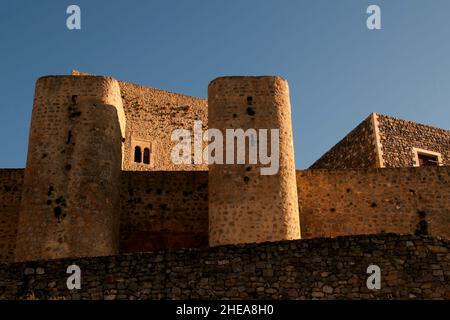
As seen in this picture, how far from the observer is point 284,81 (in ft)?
56.3

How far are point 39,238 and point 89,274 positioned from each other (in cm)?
525

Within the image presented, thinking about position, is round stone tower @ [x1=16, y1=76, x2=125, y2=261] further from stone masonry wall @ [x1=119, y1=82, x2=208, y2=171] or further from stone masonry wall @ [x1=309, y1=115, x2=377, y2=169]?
stone masonry wall @ [x1=309, y1=115, x2=377, y2=169]

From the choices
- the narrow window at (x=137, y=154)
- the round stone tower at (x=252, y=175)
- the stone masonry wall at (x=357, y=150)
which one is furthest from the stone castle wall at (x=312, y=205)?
the narrow window at (x=137, y=154)

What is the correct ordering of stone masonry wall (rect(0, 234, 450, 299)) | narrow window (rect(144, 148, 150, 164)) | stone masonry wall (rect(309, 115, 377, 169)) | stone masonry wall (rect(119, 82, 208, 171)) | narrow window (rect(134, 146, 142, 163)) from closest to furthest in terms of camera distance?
stone masonry wall (rect(0, 234, 450, 299)) < stone masonry wall (rect(309, 115, 377, 169)) < narrow window (rect(134, 146, 142, 163)) < narrow window (rect(144, 148, 150, 164)) < stone masonry wall (rect(119, 82, 208, 171))

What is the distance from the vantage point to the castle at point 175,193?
15.1 m

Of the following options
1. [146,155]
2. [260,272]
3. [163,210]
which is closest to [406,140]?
[146,155]

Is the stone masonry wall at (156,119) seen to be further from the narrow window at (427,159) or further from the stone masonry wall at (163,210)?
the narrow window at (427,159)

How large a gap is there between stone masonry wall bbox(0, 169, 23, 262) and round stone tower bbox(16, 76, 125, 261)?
1.98 metres

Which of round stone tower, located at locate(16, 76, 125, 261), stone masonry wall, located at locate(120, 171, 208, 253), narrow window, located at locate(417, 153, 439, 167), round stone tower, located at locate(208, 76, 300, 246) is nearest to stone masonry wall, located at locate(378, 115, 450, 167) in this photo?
narrow window, located at locate(417, 153, 439, 167)

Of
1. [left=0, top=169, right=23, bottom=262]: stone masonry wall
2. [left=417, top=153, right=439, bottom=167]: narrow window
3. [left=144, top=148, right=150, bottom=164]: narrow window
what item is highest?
[left=144, top=148, right=150, bottom=164]: narrow window

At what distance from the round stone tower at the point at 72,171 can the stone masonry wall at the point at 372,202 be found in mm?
5569

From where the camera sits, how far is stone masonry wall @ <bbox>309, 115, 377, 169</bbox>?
77.0ft

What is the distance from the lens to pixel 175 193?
59.4 ft
